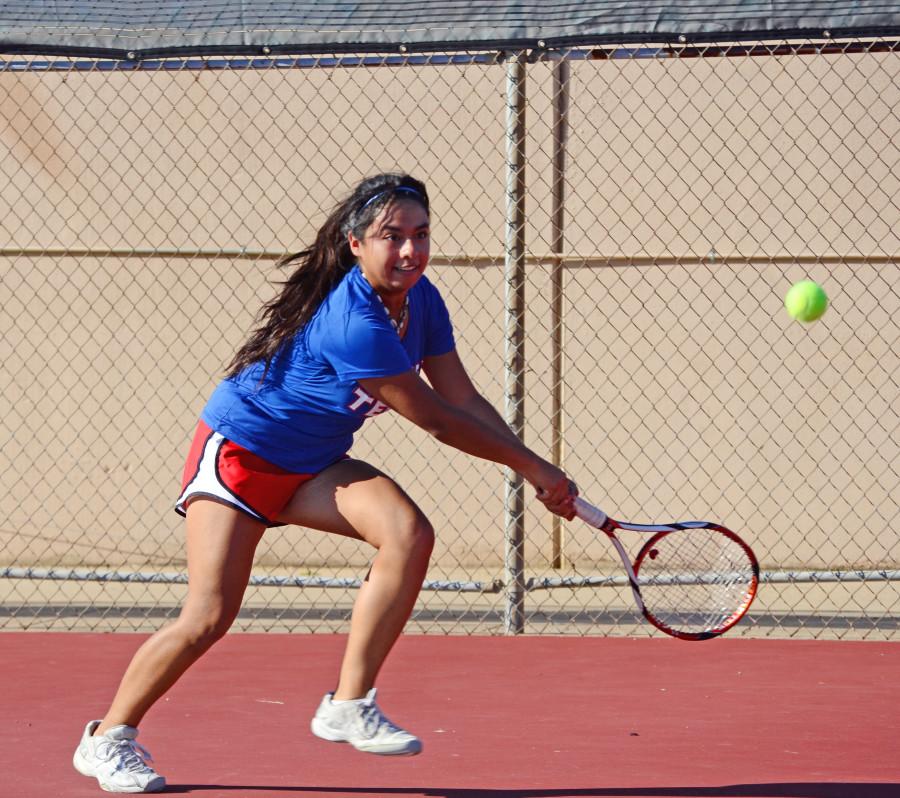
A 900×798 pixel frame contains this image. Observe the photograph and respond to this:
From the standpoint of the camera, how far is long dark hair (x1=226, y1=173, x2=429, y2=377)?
375cm

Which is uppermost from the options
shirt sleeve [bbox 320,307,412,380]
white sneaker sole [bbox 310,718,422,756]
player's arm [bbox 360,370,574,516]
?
shirt sleeve [bbox 320,307,412,380]

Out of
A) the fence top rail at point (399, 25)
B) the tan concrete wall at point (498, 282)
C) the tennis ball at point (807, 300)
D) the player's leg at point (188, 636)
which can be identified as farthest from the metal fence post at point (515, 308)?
the player's leg at point (188, 636)

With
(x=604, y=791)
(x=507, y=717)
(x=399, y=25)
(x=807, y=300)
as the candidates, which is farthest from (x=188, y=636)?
(x=807, y=300)

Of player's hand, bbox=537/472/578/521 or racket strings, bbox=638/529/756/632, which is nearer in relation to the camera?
player's hand, bbox=537/472/578/521

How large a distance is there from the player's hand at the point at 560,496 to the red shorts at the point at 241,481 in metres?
0.62

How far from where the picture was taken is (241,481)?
3.73 m

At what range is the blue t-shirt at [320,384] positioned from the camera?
141 inches

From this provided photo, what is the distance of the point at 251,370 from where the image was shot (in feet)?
12.7

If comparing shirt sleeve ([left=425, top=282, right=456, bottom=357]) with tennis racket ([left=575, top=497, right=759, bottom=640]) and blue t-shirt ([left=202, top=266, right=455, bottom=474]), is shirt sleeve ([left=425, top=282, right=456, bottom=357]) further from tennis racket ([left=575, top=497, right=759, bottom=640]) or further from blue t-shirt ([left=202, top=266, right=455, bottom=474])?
tennis racket ([left=575, top=497, right=759, bottom=640])

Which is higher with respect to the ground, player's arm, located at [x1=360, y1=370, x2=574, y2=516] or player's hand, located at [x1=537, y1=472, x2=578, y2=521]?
player's arm, located at [x1=360, y1=370, x2=574, y2=516]

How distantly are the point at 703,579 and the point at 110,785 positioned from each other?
1.85 metres

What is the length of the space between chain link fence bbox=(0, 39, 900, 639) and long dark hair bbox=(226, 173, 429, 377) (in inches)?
172

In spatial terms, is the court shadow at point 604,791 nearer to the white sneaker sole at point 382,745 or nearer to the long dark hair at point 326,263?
the white sneaker sole at point 382,745

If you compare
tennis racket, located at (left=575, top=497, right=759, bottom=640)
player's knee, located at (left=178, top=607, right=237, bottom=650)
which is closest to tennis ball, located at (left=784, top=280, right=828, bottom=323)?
tennis racket, located at (left=575, top=497, right=759, bottom=640)
